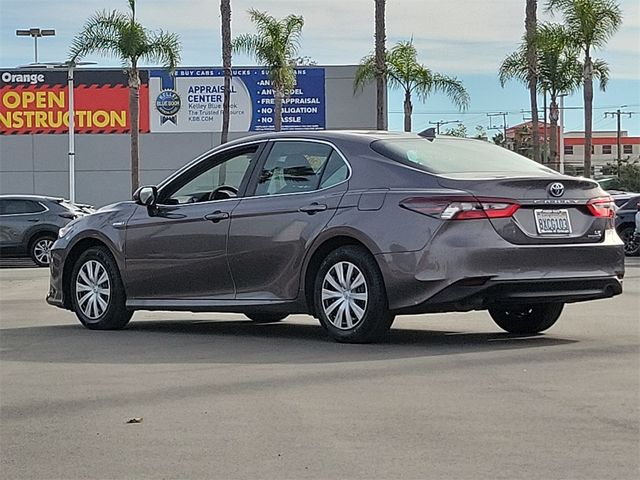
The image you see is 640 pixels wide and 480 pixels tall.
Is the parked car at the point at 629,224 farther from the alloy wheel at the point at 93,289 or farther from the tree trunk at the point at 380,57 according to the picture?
the tree trunk at the point at 380,57

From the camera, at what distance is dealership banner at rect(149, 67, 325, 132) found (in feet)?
165

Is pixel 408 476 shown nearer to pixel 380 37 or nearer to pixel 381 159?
pixel 381 159

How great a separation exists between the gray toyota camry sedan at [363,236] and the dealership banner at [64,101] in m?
39.9

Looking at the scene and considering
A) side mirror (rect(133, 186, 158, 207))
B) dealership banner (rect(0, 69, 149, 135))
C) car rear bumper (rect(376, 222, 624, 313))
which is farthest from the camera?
dealership banner (rect(0, 69, 149, 135))

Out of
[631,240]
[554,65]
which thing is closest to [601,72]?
[554,65]

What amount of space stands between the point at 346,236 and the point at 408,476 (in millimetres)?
4213

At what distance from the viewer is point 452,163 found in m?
9.52

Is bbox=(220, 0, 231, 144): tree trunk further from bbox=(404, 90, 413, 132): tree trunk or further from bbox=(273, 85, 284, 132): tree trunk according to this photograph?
bbox=(404, 90, 413, 132): tree trunk

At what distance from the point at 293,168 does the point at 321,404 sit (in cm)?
340

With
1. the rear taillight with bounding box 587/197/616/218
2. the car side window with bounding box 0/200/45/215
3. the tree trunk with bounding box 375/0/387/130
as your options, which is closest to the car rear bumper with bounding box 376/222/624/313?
the rear taillight with bounding box 587/197/616/218

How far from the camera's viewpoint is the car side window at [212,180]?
10516 mm

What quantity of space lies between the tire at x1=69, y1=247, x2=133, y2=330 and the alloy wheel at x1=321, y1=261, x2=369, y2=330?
2.41 m

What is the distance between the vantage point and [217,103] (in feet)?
165

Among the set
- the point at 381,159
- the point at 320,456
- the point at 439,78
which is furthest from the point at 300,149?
the point at 439,78
